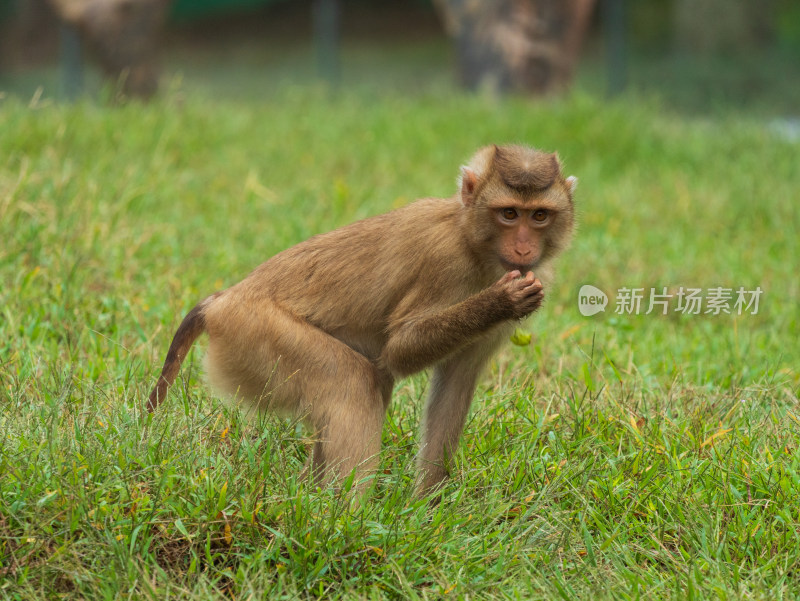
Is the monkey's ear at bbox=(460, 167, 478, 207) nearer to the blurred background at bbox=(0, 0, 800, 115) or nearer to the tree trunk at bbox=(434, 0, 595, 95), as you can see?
the blurred background at bbox=(0, 0, 800, 115)

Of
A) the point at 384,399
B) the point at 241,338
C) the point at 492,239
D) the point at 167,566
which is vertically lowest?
the point at 167,566

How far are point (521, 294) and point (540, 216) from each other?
0.37 m

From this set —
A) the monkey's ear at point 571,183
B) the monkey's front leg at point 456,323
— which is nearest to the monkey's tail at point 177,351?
the monkey's front leg at point 456,323

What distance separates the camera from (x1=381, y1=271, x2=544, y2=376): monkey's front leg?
119 inches

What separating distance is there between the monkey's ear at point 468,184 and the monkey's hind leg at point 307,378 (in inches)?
23.9

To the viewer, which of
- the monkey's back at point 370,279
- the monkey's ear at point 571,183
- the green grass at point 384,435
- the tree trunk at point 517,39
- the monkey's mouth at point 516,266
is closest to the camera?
the green grass at point 384,435

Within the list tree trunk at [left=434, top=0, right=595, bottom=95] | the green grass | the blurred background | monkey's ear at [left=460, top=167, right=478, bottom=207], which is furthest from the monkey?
tree trunk at [left=434, top=0, right=595, bottom=95]

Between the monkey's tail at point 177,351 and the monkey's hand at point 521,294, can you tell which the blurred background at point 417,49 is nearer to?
the monkey's tail at point 177,351

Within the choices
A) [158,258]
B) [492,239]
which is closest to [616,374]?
[492,239]

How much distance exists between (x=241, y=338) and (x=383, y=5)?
21.1 m

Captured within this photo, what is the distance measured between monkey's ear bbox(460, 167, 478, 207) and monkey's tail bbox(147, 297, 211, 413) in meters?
0.90

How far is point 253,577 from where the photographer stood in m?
2.70

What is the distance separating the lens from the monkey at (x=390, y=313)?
3102 millimetres

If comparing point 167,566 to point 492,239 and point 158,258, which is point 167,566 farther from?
point 158,258
